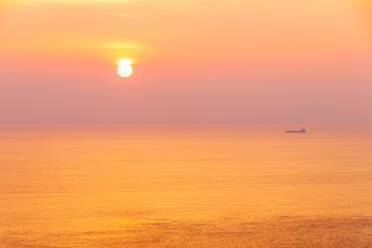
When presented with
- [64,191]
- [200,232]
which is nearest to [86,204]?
[64,191]

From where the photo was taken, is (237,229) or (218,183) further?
(218,183)

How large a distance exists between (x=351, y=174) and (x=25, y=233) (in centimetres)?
3602

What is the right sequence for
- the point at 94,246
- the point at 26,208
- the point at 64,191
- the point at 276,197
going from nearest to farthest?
1. the point at 94,246
2. the point at 26,208
3. the point at 276,197
4. the point at 64,191

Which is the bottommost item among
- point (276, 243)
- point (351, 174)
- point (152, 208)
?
point (276, 243)

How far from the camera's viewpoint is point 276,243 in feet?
76.1

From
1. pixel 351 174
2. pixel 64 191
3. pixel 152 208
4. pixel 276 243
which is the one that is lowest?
pixel 276 243

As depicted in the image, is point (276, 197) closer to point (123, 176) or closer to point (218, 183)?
point (218, 183)

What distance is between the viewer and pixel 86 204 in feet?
111

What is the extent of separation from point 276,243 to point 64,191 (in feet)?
68.4

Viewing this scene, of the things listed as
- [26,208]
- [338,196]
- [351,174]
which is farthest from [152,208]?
[351,174]

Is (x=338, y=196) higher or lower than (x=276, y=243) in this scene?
higher

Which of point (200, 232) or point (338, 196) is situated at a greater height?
point (338, 196)

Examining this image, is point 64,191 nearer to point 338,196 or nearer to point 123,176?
point 123,176

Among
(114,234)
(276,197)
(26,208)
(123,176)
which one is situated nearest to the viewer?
(114,234)
